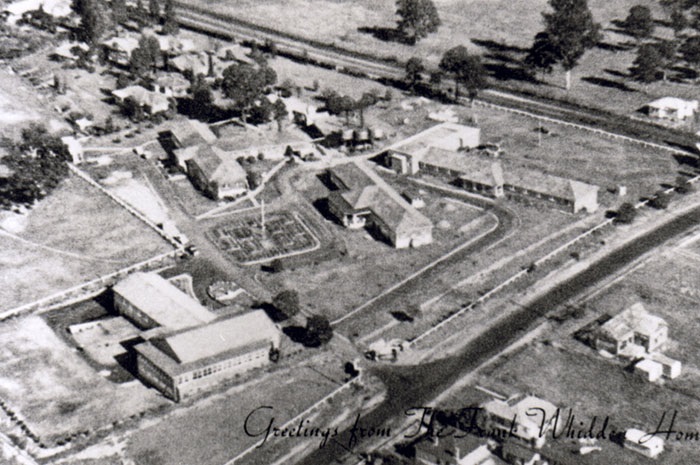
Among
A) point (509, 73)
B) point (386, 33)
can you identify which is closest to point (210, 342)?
point (509, 73)

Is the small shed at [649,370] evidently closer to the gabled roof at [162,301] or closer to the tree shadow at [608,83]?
the gabled roof at [162,301]

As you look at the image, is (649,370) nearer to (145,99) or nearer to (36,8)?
(145,99)

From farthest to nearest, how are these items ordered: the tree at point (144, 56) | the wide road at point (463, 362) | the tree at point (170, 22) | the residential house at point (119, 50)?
1. the tree at point (170, 22)
2. the residential house at point (119, 50)
3. the tree at point (144, 56)
4. the wide road at point (463, 362)

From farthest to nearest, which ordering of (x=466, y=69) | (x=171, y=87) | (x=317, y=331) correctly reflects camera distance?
(x=171, y=87), (x=466, y=69), (x=317, y=331)

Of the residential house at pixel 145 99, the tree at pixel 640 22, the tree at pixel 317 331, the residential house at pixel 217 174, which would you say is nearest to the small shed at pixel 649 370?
the tree at pixel 317 331

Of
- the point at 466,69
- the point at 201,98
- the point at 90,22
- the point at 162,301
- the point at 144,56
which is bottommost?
the point at 162,301

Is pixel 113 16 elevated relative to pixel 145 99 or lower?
elevated
